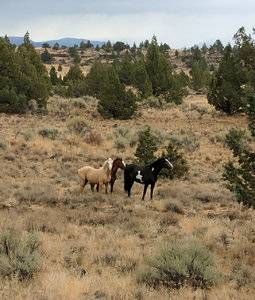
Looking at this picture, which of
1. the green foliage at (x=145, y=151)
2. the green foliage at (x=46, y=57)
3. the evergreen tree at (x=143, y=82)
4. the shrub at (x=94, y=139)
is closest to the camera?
the green foliage at (x=145, y=151)

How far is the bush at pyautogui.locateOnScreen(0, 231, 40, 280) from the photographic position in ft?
27.6

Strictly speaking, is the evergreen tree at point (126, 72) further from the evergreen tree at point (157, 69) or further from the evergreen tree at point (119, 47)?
the evergreen tree at point (119, 47)

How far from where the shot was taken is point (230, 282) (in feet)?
28.1

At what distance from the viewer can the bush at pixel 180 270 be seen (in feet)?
27.4

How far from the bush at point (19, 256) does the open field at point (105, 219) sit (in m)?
0.21

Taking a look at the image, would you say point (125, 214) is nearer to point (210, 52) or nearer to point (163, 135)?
point (163, 135)

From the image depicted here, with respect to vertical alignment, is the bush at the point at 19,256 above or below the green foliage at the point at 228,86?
below

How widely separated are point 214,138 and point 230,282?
19.4m

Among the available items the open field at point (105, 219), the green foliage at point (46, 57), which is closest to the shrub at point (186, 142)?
the open field at point (105, 219)

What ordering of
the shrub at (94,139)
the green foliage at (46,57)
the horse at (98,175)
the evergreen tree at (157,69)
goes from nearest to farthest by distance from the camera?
the horse at (98,175) < the shrub at (94,139) < the evergreen tree at (157,69) < the green foliage at (46,57)

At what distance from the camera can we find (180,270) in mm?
8344

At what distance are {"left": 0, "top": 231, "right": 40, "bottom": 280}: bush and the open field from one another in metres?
0.21

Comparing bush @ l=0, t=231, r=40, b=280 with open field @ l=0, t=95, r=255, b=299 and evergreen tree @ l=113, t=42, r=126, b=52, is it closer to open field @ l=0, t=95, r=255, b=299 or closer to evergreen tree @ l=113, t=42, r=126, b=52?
open field @ l=0, t=95, r=255, b=299

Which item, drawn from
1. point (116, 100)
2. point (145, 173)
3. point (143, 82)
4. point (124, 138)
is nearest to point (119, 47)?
point (143, 82)
